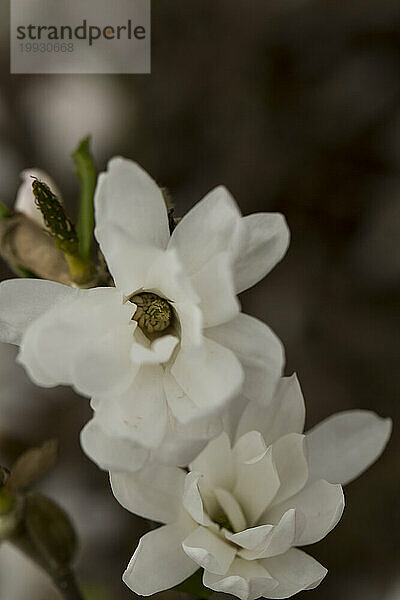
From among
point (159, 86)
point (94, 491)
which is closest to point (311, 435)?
point (94, 491)

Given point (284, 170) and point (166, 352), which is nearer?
point (166, 352)

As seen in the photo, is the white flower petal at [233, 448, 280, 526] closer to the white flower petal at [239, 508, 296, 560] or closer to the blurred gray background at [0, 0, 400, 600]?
the white flower petal at [239, 508, 296, 560]

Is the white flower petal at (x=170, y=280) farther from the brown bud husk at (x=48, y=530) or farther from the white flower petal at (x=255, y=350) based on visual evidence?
the brown bud husk at (x=48, y=530)

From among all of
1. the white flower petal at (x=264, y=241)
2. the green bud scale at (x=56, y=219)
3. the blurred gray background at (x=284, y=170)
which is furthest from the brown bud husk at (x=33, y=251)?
the blurred gray background at (x=284, y=170)

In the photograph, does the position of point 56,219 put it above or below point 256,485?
above

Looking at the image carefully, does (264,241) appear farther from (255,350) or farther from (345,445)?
(345,445)

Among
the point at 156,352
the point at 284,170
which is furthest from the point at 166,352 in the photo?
the point at 284,170
